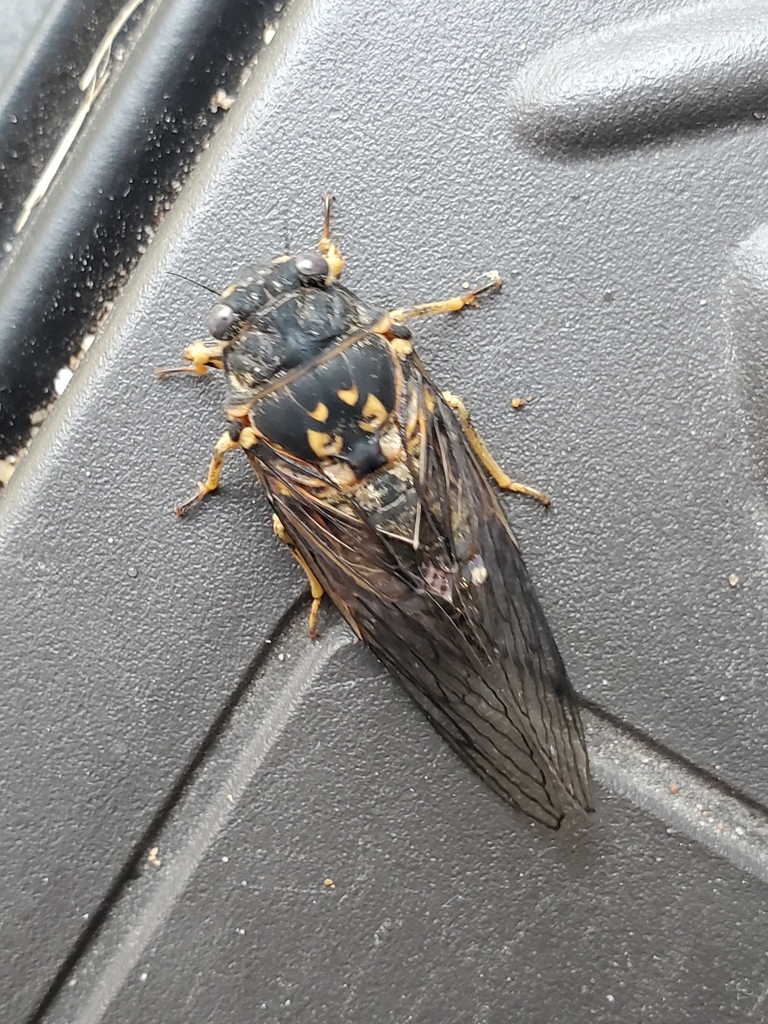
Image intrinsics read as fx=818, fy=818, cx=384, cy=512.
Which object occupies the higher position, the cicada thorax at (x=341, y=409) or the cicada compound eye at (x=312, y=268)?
the cicada compound eye at (x=312, y=268)

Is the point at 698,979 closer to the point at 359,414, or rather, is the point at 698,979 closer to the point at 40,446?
the point at 359,414

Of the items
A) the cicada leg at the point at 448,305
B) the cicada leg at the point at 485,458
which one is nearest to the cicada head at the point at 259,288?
the cicada leg at the point at 448,305

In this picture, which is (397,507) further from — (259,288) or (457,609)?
(259,288)

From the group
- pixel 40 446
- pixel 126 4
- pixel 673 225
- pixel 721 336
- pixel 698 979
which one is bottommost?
pixel 698 979

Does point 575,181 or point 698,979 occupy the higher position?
point 575,181

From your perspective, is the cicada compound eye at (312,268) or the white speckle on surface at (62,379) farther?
the white speckle on surface at (62,379)

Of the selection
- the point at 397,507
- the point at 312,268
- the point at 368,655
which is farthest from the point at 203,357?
the point at 368,655

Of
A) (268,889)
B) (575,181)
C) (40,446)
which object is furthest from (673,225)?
(268,889)

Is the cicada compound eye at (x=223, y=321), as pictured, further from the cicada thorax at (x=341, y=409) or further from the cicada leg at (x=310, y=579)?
the cicada leg at (x=310, y=579)

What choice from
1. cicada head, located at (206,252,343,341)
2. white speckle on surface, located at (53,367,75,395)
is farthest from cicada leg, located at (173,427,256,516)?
white speckle on surface, located at (53,367,75,395)
